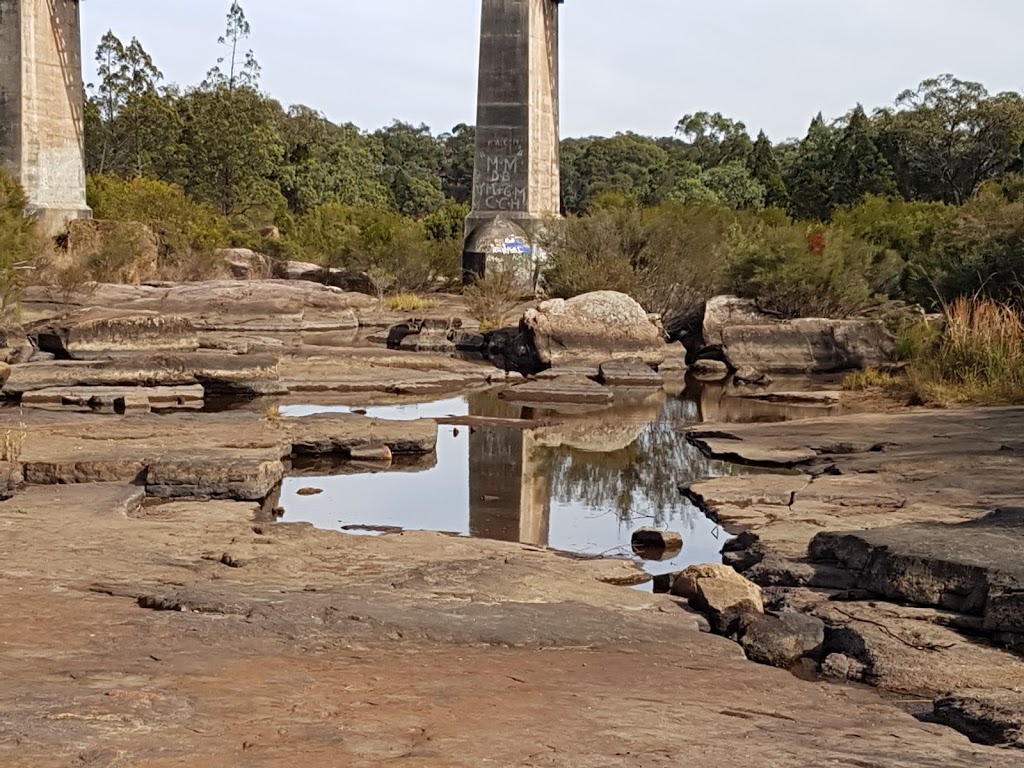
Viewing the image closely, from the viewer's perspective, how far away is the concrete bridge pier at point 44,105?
21.5m

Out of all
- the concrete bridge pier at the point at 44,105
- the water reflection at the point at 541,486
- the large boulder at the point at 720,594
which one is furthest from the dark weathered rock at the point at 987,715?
the concrete bridge pier at the point at 44,105

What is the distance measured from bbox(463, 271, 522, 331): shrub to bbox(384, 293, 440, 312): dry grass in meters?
1.78

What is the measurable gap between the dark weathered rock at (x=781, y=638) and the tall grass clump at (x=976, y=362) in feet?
24.5

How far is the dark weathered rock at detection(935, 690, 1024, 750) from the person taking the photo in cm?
382

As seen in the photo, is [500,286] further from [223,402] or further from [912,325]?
[223,402]

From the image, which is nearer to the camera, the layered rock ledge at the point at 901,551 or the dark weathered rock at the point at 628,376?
the layered rock ledge at the point at 901,551

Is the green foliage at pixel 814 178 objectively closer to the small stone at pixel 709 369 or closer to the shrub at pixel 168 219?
the shrub at pixel 168 219

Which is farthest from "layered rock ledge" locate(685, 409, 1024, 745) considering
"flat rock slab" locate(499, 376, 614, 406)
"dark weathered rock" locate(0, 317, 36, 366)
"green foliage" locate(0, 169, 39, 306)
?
"green foliage" locate(0, 169, 39, 306)

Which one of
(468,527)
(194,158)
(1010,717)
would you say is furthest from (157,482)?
(194,158)

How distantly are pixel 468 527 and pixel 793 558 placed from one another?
215cm

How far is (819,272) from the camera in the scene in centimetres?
1825

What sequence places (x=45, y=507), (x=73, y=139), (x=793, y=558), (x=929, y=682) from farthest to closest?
(x=73, y=139) → (x=45, y=507) → (x=793, y=558) → (x=929, y=682)

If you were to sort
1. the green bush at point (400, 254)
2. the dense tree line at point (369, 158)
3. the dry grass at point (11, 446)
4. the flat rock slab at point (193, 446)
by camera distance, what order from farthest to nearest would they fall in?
A: 1. the dense tree line at point (369, 158)
2. the green bush at point (400, 254)
3. the dry grass at point (11, 446)
4. the flat rock slab at point (193, 446)

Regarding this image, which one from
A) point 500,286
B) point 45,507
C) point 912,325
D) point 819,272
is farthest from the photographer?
point 500,286
